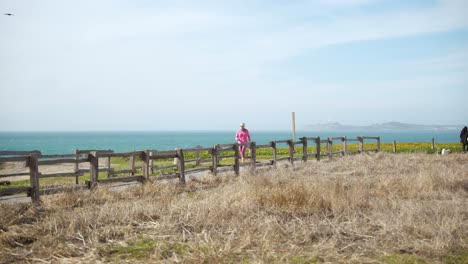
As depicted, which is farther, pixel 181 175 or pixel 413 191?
pixel 181 175

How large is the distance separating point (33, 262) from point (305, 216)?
4.36m

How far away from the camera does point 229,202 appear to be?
8094mm

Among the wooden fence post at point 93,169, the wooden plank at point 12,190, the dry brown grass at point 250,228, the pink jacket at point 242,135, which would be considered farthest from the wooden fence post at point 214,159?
the wooden plank at point 12,190

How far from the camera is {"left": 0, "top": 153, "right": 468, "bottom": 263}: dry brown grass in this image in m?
5.55

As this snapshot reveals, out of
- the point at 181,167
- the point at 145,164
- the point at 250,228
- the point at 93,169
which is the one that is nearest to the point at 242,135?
the point at 181,167

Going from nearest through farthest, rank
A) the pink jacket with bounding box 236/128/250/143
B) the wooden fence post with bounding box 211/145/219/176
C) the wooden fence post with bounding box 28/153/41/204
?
the wooden fence post with bounding box 28/153/41/204
the wooden fence post with bounding box 211/145/219/176
the pink jacket with bounding box 236/128/250/143

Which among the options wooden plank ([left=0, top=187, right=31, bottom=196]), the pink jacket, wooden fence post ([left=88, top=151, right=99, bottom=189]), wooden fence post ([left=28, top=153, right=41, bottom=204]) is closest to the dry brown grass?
wooden fence post ([left=28, top=153, right=41, bottom=204])

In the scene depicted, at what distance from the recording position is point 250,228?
6.49m

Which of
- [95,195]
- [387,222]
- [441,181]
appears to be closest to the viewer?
[387,222]

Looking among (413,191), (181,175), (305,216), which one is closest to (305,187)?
(305,216)

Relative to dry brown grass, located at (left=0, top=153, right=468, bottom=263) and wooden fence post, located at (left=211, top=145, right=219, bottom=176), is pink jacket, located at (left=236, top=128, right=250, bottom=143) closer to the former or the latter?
wooden fence post, located at (left=211, top=145, right=219, bottom=176)

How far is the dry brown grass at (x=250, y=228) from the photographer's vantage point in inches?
218

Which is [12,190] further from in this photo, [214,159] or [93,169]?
[214,159]

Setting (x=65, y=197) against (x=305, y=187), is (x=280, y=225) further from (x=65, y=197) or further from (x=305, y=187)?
(x=65, y=197)
